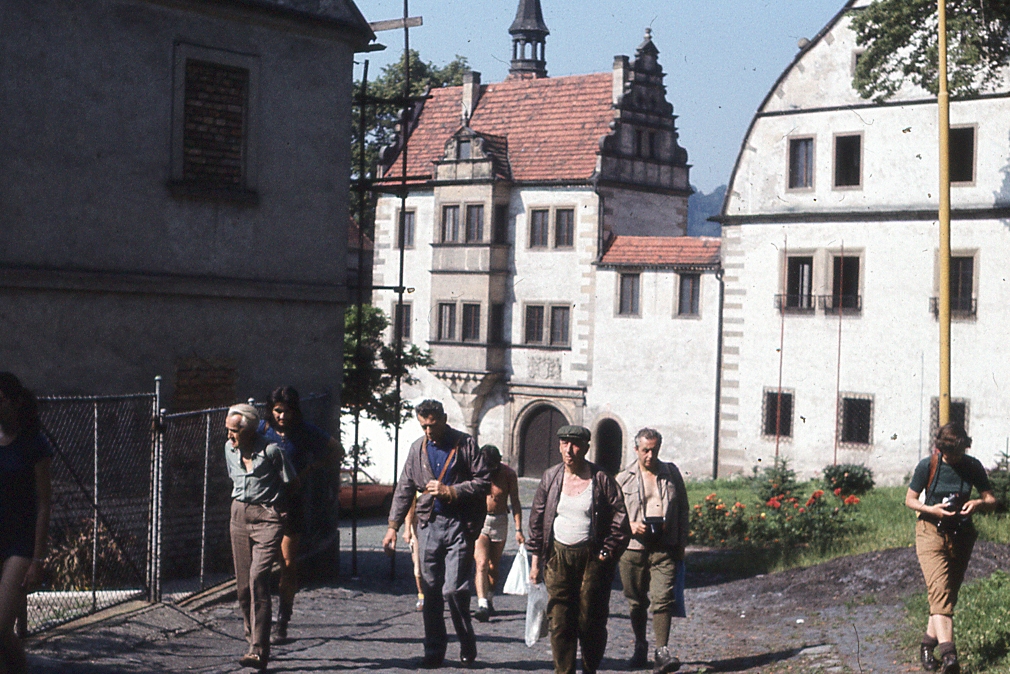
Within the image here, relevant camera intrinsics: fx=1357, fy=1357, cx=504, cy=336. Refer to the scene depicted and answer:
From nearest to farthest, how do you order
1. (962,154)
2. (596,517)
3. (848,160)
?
1. (596,517)
2. (962,154)
3. (848,160)

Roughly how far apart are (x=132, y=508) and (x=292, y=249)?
130 inches

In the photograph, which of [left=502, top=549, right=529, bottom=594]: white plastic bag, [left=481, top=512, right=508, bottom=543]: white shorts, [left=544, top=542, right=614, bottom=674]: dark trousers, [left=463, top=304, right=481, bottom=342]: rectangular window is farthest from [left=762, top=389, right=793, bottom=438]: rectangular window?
[left=544, top=542, right=614, bottom=674]: dark trousers

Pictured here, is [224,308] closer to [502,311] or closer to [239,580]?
[239,580]

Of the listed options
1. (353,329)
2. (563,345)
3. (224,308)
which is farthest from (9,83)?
(563,345)

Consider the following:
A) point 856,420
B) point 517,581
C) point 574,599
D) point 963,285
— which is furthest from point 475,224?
point 574,599

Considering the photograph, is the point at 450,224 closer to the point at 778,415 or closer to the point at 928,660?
the point at 778,415

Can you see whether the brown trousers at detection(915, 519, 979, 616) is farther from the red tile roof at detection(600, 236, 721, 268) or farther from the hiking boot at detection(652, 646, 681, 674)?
the red tile roof at detection(600, 236, 721, 268)

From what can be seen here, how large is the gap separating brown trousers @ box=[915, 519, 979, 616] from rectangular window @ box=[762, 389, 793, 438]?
2736cm

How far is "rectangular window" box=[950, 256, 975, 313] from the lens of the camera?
1325 inches

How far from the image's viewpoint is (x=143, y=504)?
13492mm

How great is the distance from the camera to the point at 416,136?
49938 millimetres

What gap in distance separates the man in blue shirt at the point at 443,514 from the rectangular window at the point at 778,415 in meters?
27.5

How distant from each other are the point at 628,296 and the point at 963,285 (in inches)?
455

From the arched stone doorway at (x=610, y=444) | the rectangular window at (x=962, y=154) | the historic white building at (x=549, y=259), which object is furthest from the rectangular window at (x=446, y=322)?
the rectangular window at (x=962, y=154)
